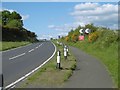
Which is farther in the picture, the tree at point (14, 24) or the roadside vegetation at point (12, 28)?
the tree at point (14, 24)

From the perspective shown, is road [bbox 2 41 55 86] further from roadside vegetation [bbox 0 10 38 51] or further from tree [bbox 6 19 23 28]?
tree [bbox 6 19 23 28]

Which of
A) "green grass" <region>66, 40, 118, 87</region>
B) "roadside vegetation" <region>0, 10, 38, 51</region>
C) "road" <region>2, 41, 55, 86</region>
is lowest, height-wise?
"road" <region>2, 41, 55, 86</region>

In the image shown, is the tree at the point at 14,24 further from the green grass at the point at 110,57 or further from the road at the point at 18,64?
the road at the point at 18,64

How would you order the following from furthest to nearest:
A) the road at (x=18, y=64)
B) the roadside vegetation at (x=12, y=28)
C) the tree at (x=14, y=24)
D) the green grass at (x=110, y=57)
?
the tree at (x=14, y=24) < the roadside vegetation at (x=12, y=28) < the green grass at (x=110, y=57) < the road at (x=18, y=64)

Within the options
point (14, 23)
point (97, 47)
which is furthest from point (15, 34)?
point (97, 47)

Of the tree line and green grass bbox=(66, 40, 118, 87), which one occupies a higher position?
the tree line

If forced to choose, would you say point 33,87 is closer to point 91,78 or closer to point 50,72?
point 91,78

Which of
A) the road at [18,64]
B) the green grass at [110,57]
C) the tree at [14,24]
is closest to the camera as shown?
the road at [18,64]

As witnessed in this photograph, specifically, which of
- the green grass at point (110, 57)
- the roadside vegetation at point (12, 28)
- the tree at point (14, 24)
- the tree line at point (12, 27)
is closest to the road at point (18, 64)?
the green grass at point (110, 57)

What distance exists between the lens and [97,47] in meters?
41.8

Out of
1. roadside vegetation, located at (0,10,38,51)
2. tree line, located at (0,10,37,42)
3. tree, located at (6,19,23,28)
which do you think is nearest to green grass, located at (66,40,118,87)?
roadside vegetation, located at (0,10,38,51)

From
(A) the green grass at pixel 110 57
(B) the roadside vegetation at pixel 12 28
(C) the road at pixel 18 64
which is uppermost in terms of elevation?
(B) the roadside vegetation at pixel 12 28

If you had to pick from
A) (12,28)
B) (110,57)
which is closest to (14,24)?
(12,28)

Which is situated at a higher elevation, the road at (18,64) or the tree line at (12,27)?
the tree line at (12,27)
